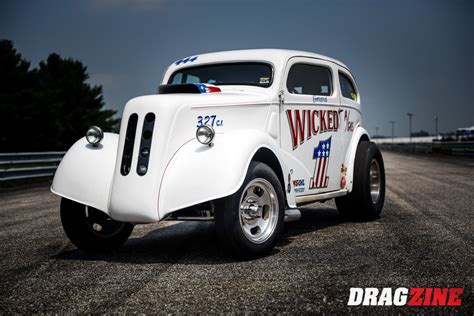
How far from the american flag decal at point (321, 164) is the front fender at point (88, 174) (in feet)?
8.00

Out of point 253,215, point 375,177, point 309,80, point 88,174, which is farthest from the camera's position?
point 375,177

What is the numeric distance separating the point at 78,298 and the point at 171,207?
125cm

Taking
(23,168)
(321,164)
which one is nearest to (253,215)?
(321,164)

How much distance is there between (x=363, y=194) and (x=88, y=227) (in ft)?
12.5

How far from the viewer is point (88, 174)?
18.8 ft

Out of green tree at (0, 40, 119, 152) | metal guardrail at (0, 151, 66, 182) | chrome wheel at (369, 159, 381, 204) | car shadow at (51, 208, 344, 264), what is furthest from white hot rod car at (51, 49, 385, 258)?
green tree at (0, 40, 119, 152)

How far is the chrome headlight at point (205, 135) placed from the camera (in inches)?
209

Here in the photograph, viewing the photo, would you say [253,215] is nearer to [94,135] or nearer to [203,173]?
[203,173]

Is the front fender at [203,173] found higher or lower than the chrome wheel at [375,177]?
higher

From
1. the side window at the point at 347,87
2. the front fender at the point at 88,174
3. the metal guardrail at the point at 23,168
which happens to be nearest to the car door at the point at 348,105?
the side window at the point at 347,87

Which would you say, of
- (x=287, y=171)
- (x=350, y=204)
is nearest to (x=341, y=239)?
(x=287, y=171)

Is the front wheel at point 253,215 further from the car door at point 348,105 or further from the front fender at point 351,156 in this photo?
the car door at point 348,105

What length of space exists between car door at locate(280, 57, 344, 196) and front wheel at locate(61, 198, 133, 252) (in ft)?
6.65

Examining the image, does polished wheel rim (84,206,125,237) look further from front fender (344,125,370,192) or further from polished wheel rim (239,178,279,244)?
front fender (344,125,370,192)
